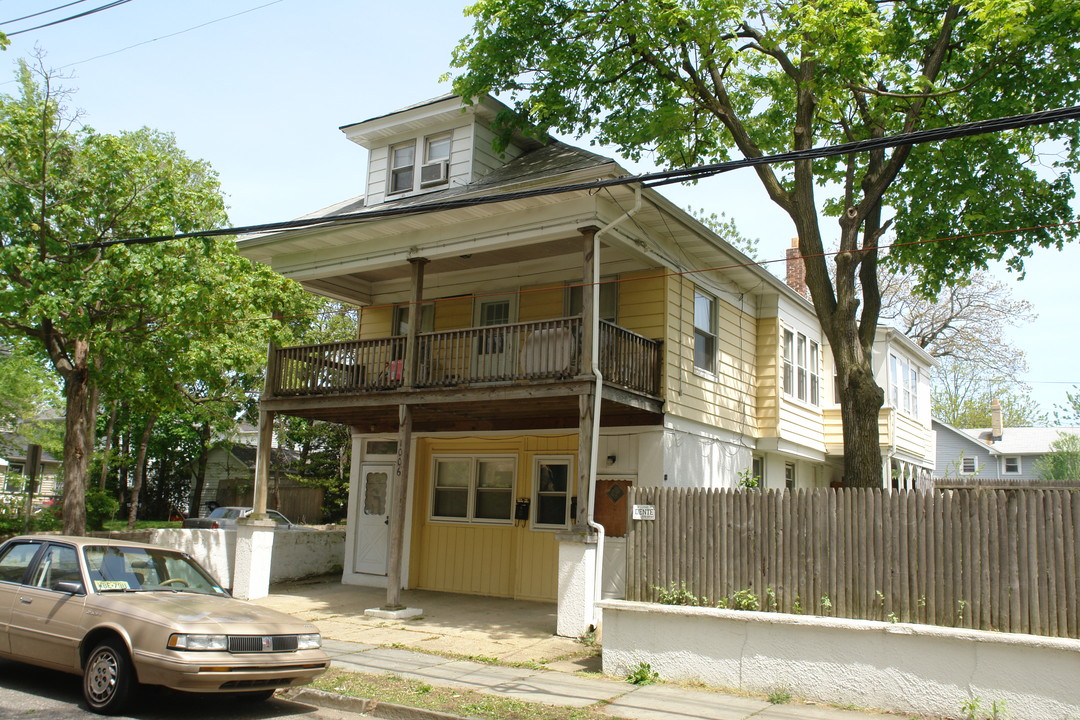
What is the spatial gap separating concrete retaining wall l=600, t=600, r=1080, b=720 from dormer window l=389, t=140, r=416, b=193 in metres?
10.5

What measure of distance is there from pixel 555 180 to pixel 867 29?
469 cm

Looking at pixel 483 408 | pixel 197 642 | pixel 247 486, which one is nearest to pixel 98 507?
pixel 247 486

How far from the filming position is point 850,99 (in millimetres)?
14195

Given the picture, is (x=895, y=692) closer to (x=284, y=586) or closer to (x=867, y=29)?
(x=867, y=29)

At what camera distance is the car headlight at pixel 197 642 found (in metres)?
6.87

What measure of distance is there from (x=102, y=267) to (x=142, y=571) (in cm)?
817

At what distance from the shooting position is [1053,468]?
129ft

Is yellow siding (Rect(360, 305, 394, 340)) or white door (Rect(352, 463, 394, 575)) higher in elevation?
yellow siding (Rect(360, 305, 394, 340))

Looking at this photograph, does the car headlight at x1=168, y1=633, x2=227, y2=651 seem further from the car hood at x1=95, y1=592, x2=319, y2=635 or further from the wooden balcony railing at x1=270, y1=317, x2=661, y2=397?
the wooden balcony railing at x1=270, y1=317, x2=661, y2=397

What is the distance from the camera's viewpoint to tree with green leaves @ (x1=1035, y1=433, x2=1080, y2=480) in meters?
37.7

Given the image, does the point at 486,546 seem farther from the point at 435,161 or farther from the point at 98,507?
the point at 98,507

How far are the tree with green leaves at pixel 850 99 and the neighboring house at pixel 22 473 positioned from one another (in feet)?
65.2

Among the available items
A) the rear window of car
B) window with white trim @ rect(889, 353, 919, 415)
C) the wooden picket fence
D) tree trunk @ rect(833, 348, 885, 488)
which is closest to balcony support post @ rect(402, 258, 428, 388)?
the wooden picket fence

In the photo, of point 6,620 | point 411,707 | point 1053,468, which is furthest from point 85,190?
point 1053,468
